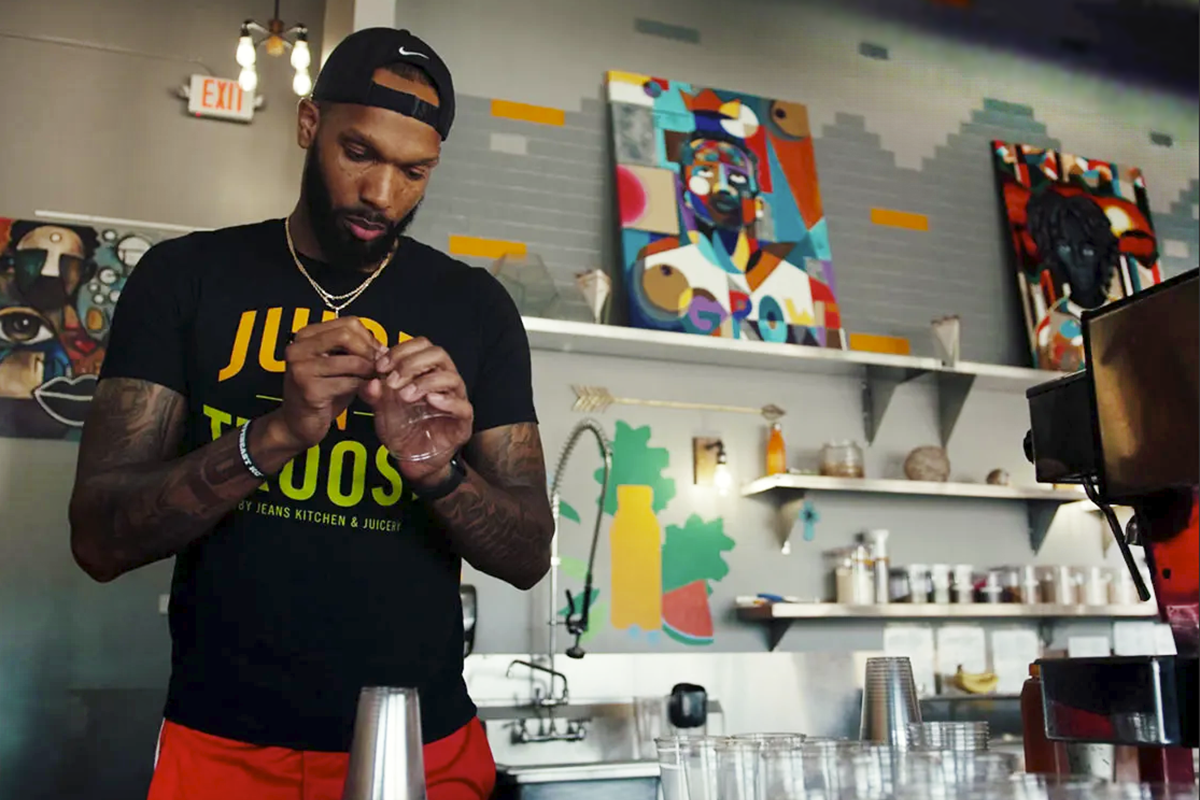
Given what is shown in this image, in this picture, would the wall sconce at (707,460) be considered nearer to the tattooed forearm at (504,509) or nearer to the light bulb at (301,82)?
the light bulb at (301,82)

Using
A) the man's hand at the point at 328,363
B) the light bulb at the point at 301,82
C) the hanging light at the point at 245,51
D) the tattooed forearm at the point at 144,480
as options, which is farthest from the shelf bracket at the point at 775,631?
the man's hand at the point at 328,363

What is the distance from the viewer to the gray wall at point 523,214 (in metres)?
3.41

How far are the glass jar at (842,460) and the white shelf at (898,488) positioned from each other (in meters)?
0.05

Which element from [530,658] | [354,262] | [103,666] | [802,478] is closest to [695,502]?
[802,478]

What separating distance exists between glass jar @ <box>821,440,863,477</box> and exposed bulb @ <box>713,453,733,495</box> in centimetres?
34

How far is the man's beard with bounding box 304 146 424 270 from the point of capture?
5.10ft

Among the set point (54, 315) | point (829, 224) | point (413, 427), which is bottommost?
point (413, 427)

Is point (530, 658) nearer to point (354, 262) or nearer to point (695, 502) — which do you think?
point (695, 502)

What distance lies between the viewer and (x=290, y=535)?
138 centimetres

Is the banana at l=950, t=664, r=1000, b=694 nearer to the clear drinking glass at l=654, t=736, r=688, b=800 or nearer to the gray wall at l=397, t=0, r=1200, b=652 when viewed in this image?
the gray wall at l=397, t=0, r=1200, b=652

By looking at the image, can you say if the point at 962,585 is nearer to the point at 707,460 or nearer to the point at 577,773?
the point at 707,460

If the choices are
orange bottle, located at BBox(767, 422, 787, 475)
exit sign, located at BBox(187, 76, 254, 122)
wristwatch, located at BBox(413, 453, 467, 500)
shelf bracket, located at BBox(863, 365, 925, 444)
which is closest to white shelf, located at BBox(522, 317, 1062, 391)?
shelf bracket, located at BBox(863, 365, 925, 444)

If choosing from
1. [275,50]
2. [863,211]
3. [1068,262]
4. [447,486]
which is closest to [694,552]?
[863,211]

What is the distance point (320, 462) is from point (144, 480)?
22 cm
